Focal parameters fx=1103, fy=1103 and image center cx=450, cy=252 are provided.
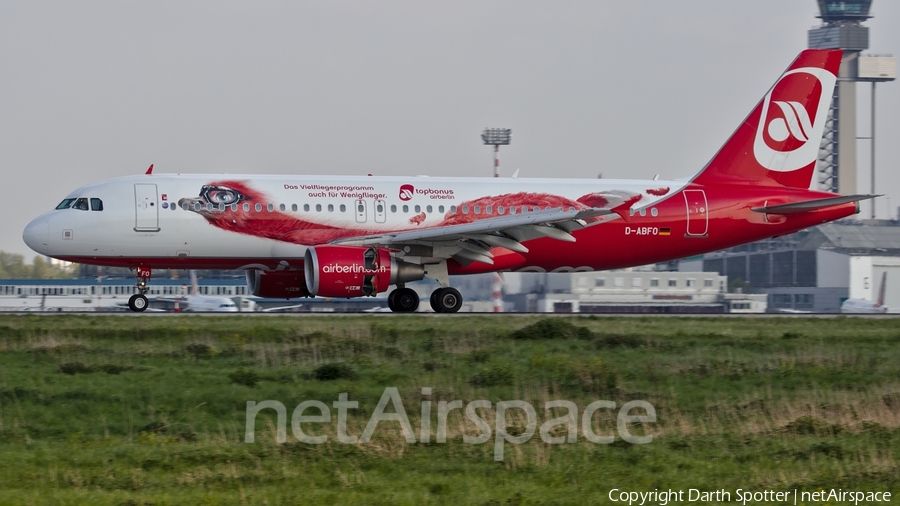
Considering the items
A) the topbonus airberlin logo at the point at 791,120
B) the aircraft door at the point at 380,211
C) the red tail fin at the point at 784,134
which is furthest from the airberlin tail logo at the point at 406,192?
the topbonus airberlin logo at the point at 791,120

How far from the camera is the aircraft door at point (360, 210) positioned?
3169cm

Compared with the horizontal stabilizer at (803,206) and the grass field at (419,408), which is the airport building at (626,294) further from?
the grass field at (419,408)

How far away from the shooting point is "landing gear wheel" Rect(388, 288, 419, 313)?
32281mm

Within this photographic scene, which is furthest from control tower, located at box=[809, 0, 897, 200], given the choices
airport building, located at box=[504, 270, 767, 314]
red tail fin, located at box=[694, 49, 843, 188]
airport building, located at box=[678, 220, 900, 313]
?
red tail fin, located at box=[694, 49, 843, 188]

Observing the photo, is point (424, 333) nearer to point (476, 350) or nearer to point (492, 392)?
point (476, 350)

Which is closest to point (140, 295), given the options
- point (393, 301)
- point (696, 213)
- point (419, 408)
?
point (393, 301)

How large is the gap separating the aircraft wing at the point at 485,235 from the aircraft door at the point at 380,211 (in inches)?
20.8

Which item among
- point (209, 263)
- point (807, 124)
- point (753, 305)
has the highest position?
point (807, 124)

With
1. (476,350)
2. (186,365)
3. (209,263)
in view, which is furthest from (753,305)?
(186,365)

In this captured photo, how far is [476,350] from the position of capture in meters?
21.9

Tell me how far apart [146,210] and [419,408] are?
16.8 m

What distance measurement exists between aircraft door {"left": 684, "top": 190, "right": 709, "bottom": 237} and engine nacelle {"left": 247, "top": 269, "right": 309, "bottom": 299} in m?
12.1

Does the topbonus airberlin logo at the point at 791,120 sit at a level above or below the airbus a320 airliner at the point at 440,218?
above

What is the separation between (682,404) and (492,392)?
9.65 ft
